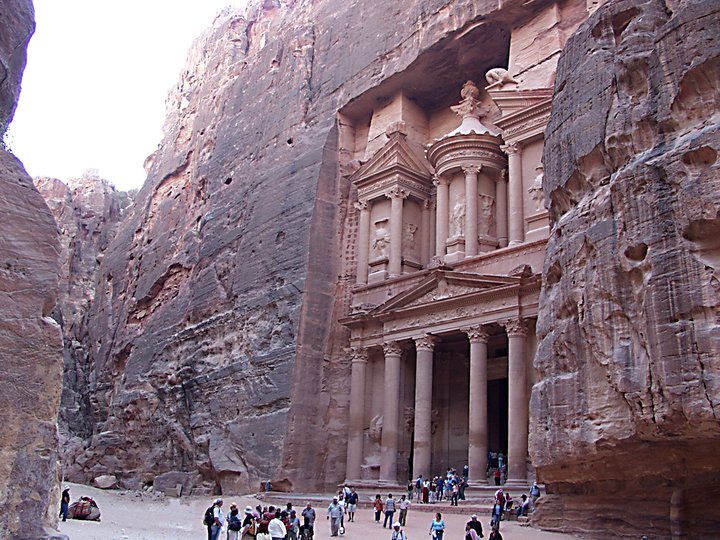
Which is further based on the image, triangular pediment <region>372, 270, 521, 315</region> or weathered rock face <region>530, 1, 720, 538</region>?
triangular pediment <region>372, 270, 521, 315</region>

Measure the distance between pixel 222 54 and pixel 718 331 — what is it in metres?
38.0

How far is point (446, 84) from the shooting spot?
2948 cm

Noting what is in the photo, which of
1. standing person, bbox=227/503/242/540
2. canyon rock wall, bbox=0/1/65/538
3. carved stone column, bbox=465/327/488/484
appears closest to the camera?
canyon rock wall, bbox=0/1/65/538

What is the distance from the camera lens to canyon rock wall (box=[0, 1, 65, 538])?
598cm

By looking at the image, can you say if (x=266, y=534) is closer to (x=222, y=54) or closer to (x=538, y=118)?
(x=538, y=118)

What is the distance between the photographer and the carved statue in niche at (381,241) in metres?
28.3

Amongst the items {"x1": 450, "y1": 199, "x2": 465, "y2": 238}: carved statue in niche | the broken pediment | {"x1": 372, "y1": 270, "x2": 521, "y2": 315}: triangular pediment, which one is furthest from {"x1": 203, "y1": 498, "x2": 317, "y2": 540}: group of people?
the broken pediment

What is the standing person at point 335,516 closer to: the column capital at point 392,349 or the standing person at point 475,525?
the standing person at point 475,525

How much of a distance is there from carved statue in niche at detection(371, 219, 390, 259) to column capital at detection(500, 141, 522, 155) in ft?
17.3

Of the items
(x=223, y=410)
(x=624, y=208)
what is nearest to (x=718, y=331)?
(x=624, y=208)

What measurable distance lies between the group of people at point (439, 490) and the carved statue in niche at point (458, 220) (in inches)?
320

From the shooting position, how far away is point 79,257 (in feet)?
166

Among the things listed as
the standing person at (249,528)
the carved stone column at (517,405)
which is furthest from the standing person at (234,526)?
the carved stone column at (517,405)

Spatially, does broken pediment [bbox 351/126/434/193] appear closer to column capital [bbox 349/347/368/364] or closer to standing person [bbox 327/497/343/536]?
column capital [bbox 349/347/368/364]
